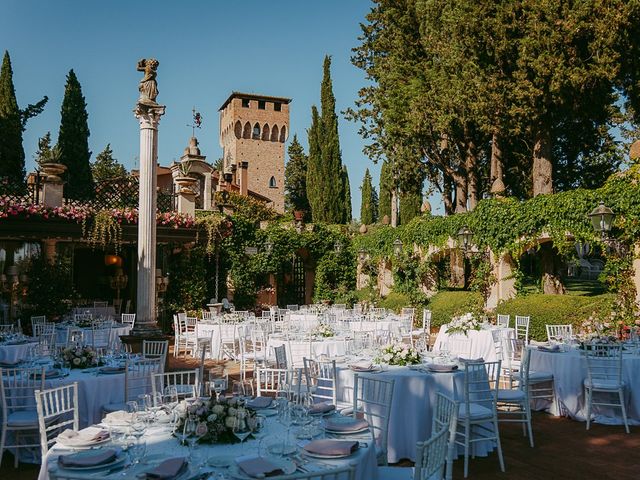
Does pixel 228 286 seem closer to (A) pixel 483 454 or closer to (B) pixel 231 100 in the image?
(A) pixel 483 454

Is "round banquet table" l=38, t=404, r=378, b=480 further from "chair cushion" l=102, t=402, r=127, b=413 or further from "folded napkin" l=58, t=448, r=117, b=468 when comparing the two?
"chair cushion" l=102, t=402, r=127, b=413

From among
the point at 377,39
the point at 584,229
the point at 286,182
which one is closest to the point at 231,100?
the point at 286,182

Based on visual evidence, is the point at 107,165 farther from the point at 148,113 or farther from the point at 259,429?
the point at 259,429

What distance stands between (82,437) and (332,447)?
1543mm

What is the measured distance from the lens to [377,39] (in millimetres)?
20234

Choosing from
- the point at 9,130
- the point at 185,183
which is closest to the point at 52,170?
the point at 185,183

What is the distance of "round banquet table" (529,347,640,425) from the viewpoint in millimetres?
6961

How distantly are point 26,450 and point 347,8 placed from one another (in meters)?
11.0

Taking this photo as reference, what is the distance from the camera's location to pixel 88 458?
3.03 m

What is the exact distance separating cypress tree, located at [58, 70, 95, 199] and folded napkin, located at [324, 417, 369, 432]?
1993 centimetres

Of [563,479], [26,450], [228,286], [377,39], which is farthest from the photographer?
[377,39]

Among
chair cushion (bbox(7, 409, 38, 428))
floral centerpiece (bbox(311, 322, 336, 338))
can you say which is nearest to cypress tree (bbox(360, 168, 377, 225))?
floral centerpiece (bbox(311, 322, 336, 338))

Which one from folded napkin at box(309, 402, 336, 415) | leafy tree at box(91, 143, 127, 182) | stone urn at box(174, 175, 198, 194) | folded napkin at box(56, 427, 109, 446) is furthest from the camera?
leafy tree at box(91, 143, 127, 182)

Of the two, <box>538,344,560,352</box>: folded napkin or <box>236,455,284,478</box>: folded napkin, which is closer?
<box>236,455,284,478</box>: folded napkin
